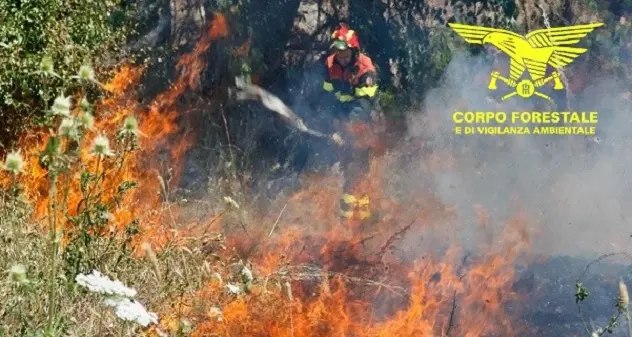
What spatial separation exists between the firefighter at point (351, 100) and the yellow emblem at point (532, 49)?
129 cm

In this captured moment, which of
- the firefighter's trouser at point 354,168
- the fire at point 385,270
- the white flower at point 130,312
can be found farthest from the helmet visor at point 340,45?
the white flower at point 130,312

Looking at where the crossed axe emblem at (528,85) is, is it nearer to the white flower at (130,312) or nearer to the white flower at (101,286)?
the white flower at (130,312)

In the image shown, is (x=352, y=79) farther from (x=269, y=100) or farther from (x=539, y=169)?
(x=539, y=169)

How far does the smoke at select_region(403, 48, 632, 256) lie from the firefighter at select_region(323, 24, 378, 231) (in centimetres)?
63

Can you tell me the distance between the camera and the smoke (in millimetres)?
10922

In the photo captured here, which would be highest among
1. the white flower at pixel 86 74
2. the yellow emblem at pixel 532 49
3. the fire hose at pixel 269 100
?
the yellow emblem at pixel 532 49

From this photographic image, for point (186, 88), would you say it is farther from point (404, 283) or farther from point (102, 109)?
point (404, 283)

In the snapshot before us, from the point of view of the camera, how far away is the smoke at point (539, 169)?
10.9m

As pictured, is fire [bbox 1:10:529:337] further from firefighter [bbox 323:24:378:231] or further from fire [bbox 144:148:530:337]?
firefighter [bbox 323:24:378:231]

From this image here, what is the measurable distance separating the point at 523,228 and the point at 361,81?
260 centimetres

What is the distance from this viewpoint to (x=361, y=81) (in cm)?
1103

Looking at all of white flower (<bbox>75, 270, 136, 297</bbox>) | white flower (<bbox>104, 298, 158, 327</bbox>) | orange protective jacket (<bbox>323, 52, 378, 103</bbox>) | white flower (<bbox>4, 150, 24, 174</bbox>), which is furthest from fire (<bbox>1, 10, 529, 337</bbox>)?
white flower (<bbox>4, 150, 24, 174</bbox>)

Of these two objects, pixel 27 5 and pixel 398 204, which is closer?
pixel 27 5

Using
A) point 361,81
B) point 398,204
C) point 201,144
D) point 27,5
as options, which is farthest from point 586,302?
point 27,5
